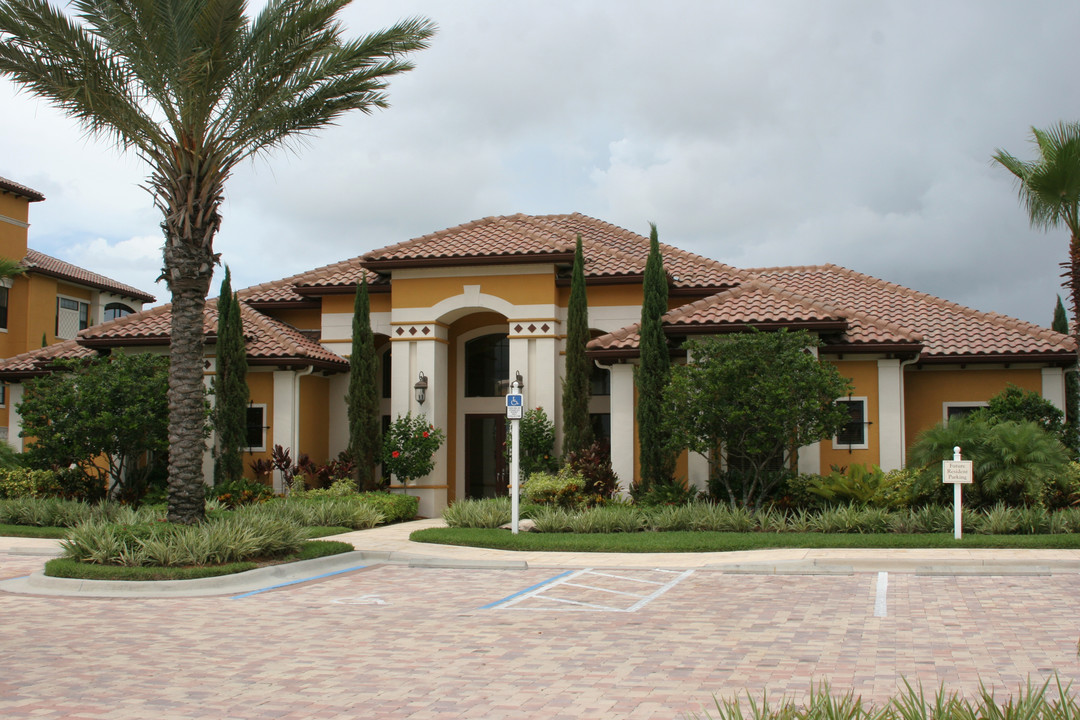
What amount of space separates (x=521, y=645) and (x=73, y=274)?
131 feet

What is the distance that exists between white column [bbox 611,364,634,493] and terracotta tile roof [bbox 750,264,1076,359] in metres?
6.70

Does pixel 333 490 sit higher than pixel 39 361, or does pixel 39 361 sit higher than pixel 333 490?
pixel 39 361

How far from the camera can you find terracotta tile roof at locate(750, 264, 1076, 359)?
2183 centimetres

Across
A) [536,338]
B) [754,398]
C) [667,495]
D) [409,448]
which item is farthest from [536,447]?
[754,398]

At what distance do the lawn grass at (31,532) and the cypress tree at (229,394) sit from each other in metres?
4.46

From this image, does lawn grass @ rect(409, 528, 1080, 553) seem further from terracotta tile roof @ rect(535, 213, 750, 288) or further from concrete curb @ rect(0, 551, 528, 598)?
terracotta tile roof @ rect(535, 213, 750, 288)

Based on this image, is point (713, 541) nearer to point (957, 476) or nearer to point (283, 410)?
point (957, 476)

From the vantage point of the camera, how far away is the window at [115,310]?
45841mm

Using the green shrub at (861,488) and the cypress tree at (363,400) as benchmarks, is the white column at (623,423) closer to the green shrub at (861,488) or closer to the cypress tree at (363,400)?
the green shrub at (861,488)

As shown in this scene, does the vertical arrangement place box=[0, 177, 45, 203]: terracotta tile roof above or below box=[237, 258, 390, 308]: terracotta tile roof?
above

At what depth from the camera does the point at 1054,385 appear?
2191 cm

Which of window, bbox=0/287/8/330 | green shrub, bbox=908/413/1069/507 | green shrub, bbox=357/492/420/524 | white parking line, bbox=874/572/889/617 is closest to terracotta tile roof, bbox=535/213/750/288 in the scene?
green shrub, bbox=357/492/420/524

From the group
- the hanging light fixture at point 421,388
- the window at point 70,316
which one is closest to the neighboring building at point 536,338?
the hanging light fixture at point 421,388

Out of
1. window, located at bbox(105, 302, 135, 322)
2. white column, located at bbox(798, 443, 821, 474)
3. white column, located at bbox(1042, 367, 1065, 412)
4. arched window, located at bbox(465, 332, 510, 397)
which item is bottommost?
white column, located at bbox(798, 443, 821, 474)
